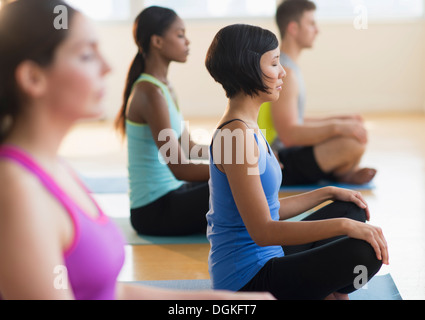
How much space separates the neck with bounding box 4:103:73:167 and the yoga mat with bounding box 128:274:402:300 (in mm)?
1299

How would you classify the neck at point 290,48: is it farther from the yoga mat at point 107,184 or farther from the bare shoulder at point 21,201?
the bare shoulder at point 21,201

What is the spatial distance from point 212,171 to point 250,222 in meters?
0.18

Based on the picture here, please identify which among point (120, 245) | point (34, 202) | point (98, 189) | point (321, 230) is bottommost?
point (98, 189)

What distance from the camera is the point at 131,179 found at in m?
2.65

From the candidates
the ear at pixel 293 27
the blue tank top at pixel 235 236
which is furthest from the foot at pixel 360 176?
the blue tank top at pixel 235 236

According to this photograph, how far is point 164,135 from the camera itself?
2.47 metres

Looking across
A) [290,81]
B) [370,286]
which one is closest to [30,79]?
[370,286]

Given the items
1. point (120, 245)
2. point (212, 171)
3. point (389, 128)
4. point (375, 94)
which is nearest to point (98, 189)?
point (212, 171)

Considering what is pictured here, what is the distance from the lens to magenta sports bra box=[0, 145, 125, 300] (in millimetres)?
801

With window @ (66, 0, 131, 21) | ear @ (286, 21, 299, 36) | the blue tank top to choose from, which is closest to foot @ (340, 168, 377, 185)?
ear @ (286, 21, 299, 36)

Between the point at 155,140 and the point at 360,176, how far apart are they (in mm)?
1526

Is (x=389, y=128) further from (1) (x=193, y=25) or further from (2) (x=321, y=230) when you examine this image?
(2) (x=321, y=230)

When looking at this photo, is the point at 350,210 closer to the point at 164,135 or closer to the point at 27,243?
the point at 164,135

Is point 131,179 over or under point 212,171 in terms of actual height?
under
